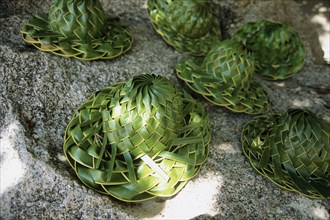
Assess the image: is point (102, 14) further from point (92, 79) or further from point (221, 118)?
point (221, 118)

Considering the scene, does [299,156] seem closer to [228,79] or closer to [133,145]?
[228,79]

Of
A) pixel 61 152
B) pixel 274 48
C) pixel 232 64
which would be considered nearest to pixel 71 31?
pixel 61 152

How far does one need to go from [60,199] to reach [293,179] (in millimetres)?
712

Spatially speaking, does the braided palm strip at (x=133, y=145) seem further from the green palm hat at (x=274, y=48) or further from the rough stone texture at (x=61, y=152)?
the green palm hat at (x=274, y=48)

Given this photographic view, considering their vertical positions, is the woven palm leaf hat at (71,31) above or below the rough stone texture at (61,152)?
above

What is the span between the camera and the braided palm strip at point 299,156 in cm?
125

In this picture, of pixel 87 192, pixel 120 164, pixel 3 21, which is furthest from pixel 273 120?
pixel 3 21

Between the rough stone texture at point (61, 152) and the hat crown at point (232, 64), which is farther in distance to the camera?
the hat crown at point (232, 64)

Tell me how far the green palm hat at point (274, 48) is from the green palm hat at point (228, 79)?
0.77 feet

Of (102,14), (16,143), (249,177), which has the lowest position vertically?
(249,177)

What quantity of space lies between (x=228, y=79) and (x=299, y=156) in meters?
0.39

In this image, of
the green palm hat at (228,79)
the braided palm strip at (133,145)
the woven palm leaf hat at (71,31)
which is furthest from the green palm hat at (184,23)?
the braided palm strip at (133,145)

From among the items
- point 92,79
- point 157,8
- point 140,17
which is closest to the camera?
point 92,79

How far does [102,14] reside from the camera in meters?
1.51
